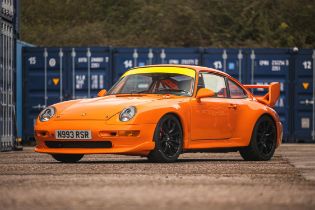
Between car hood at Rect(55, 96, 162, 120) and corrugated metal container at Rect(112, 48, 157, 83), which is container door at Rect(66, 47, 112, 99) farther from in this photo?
car hood at Rect(55, 96, 162, 120)

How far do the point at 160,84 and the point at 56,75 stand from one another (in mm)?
12808

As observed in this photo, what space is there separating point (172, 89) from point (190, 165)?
1.73 meters

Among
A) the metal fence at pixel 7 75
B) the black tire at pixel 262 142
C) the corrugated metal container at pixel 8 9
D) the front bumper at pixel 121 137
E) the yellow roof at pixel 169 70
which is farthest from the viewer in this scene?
the metal fence at pixel 7 75

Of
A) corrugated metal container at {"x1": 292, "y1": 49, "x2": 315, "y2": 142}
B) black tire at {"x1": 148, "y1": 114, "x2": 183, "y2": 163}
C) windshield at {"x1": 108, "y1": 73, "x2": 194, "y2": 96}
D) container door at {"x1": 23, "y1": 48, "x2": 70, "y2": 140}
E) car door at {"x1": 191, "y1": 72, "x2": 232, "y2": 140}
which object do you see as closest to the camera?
black tire at {"x1": 148, "y1": 114, "x2": 183, "y2": 163}

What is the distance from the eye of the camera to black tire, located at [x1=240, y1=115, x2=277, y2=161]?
14109mm

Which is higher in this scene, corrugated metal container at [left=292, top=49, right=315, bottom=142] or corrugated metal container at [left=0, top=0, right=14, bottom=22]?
corrugated metal container at [left=0, top=0, right=14, bottom=22]

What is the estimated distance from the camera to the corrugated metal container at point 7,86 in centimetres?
1858

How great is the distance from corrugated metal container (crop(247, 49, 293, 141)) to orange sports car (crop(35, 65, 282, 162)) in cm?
1073

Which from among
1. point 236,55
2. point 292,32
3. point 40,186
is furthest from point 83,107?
point 292,32

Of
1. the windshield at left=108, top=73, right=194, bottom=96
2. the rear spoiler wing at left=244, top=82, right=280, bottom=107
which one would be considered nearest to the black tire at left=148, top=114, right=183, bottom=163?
the windshield at left=108, top=73, right=194, bottom=96

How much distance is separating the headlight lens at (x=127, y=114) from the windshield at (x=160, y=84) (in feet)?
3.26

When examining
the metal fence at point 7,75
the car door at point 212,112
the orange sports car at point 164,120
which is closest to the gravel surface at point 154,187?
the orange sports car at point 164,120

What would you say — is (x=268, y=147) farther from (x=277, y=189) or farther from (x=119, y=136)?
(x=277, y=189)

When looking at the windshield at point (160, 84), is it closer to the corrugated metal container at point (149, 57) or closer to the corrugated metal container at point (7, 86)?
the corrugated metal container at point (7, 86)
